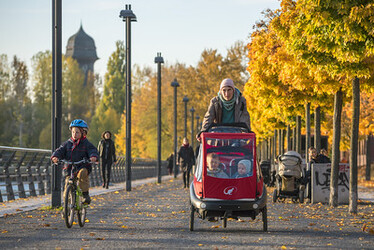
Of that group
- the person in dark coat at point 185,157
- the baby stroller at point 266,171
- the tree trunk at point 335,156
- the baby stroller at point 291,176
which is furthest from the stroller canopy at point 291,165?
the baby stroller at point 266,171

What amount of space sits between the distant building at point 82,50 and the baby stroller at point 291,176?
142568mm

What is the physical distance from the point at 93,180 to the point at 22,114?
5781cm

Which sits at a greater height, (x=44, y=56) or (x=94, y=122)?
(x=44, y=56)

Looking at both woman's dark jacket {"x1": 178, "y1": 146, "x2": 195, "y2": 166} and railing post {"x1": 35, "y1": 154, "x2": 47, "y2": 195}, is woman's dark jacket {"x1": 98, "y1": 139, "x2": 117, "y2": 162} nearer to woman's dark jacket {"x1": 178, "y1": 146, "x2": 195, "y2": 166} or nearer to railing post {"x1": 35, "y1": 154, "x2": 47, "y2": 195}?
woman's dark jacket {"x1": 178, "y1": 146, "x2": 195, "y2": 166}

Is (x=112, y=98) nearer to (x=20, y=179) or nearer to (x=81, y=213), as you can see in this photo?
(x=20, y=179)

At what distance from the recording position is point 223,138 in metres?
12.3

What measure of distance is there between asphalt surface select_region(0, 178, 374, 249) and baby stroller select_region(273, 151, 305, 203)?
2630 mm

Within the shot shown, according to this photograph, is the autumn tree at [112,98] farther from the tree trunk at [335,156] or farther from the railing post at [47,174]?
the tree trunk at [335,156]

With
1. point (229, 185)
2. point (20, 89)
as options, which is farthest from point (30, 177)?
point (20, 89)

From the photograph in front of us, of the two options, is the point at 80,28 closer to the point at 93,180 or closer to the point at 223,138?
the point at 93,180

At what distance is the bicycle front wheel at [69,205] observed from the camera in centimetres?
1254

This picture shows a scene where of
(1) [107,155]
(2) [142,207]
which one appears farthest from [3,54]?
(2) [142,207]

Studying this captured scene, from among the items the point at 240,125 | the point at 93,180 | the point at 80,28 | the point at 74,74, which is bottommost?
the point at 93,180

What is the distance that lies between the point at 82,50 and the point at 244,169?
15561cm
